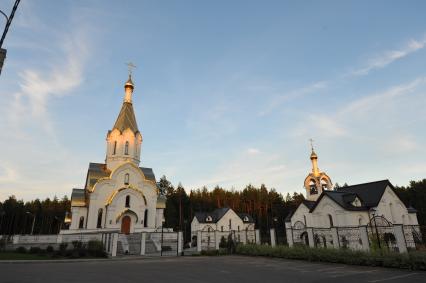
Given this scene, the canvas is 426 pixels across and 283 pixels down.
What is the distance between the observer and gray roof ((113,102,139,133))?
118 feet

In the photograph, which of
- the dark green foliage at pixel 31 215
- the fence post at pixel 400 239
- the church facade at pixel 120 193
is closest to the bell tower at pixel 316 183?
the church facade at pixel 120 193

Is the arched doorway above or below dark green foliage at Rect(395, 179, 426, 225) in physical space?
below

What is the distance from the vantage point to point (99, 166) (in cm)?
3484

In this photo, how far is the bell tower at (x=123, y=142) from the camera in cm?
3466

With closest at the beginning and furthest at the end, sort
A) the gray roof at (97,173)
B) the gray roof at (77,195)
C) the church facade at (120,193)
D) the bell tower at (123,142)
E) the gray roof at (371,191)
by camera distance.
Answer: the gray roof at (371,191), the church facade at (120,193), the gray roof at (77,195), the gray roof at (97,173), the bell tower at (123,142)

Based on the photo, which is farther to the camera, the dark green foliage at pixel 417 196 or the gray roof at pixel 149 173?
the dark green foliage at pixel 417 196

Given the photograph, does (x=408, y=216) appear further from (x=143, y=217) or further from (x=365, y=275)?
(x=143, y=217)

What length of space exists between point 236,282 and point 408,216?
102 ft

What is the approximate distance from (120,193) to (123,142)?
7.39 meters

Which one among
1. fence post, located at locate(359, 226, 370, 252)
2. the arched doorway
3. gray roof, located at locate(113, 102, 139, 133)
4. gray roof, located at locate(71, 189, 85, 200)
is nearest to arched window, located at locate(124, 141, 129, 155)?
gray roof, located at locate(113, 102, 139, 133)

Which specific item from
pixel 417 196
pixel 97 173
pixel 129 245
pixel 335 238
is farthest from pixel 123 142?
pixel 417 196

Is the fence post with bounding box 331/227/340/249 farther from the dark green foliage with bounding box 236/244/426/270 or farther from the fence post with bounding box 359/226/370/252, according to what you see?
the fence post with bounding box 359/226/370/252

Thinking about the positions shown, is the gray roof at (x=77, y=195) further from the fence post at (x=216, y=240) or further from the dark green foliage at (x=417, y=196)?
the dark green foliage at (x=417, y=196)

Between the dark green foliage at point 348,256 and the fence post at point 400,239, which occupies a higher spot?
the fence post at point 400,239
